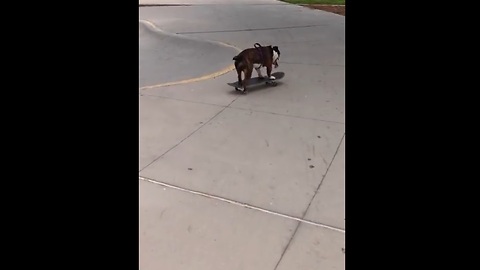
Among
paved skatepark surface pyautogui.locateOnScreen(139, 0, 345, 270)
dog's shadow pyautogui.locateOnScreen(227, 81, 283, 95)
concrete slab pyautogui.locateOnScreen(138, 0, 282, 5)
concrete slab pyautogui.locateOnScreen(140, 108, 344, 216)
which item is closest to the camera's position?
paved skatepark surface pyautogui.locateOnScreen(139, 0, 345, 270)

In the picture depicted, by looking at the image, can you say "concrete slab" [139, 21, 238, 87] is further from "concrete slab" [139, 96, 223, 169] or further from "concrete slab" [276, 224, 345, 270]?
"concrete slab" [276, 224, 345, 270]

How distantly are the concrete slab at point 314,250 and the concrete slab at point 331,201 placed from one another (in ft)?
0.41

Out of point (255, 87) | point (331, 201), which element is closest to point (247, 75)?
point (255, 87)

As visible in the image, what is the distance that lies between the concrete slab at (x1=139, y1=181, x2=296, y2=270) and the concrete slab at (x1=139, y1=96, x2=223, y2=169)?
2.44 ft

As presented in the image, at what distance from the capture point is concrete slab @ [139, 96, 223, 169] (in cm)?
397

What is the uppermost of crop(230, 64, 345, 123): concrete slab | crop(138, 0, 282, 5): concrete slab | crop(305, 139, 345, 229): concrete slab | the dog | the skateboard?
crop(138, 0, 282, 5): concrete slab

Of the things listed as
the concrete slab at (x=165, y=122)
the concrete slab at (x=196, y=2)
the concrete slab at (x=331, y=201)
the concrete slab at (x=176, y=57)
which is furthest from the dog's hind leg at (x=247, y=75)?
the concrete slab at (x=196, y=2)

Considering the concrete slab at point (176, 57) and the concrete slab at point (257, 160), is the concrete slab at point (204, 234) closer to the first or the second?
the concrete slab at point (257, 160)

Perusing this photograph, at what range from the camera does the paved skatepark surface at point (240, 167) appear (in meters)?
2.56

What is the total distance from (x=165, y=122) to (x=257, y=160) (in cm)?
127

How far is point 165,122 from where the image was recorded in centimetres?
455

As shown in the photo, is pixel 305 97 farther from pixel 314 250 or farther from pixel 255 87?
pixel 314 250

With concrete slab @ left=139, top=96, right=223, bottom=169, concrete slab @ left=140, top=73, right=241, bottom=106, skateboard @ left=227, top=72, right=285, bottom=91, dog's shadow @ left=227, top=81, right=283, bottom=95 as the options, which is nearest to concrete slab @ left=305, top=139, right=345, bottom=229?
concrete slab @ left=139, top=96, right=223, bottom=169
